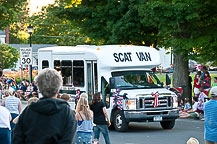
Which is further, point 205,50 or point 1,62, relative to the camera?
point 1,62

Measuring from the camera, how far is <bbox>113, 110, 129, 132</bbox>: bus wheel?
1712 centimetres

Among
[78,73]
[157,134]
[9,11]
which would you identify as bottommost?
[157,134]

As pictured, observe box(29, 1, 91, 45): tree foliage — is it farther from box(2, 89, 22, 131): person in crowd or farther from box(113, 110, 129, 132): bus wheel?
box(2, 89, 22, 131): person in crowd

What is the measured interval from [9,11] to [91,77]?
797 cm

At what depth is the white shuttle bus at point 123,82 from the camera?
16.9 metres

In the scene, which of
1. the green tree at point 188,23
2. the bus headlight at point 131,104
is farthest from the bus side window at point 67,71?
the green tree at point 188,23

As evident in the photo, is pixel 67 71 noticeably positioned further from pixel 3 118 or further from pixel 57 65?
pixel 3 118

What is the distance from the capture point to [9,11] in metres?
24.8

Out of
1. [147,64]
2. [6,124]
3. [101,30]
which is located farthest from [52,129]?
[101,30]

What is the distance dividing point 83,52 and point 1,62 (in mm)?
54720

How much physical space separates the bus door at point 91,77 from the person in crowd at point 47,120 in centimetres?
1377

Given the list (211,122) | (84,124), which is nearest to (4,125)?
(84,124)

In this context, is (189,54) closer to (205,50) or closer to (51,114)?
(205,50)

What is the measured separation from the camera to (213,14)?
75.3 feet
